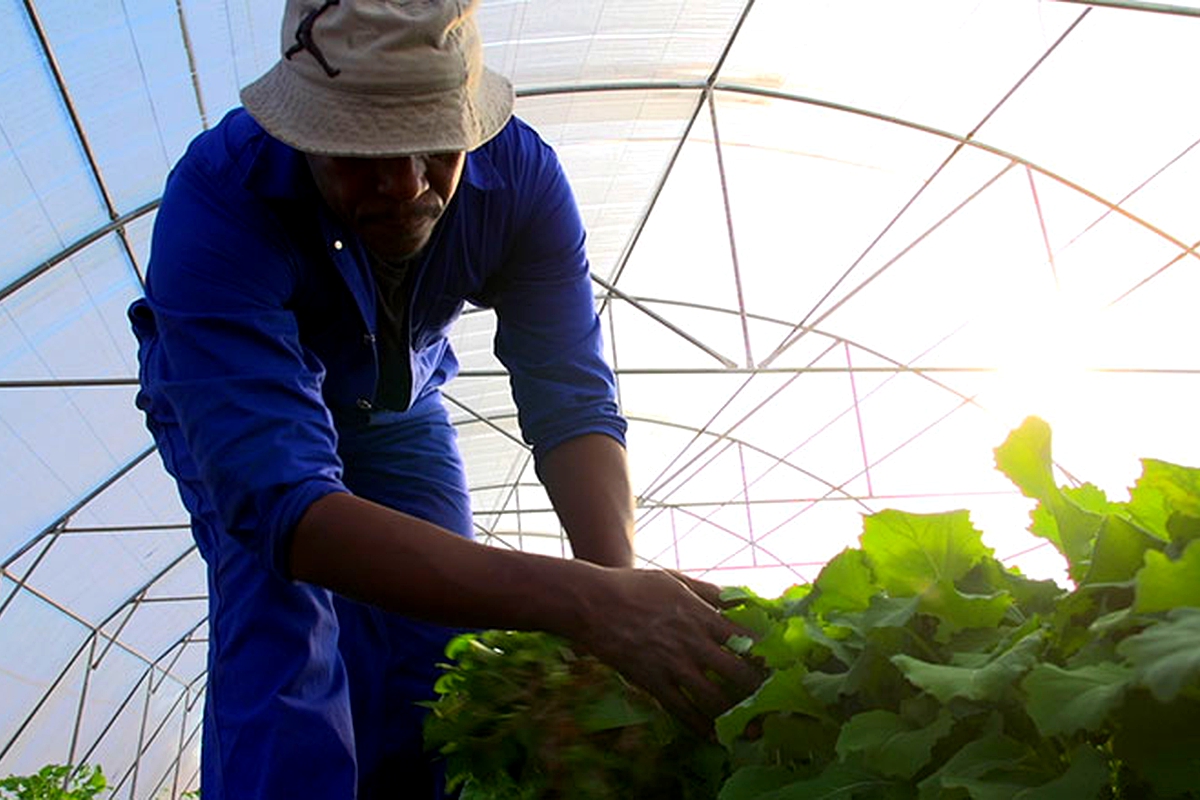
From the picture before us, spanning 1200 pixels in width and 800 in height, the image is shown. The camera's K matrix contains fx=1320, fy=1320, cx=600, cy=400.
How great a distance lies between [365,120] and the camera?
6.53ft

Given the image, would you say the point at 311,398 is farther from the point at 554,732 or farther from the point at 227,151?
the point at 554,732

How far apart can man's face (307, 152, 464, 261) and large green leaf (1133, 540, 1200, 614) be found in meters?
1.35

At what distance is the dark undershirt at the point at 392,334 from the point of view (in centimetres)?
245

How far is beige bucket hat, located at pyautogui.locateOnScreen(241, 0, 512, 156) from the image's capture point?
1987 millimetres

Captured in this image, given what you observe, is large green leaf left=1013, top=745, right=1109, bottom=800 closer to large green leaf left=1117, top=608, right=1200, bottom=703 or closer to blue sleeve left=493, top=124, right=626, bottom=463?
large green leaf left=1117, top=608, right=1200, bottom=703

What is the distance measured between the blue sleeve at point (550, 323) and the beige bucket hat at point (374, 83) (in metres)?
0.56

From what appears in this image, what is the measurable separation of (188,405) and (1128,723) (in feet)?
4.98

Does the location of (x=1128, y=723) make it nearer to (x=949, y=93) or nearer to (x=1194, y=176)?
(x=949, y=93)

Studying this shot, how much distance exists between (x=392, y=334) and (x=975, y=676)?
169 cm

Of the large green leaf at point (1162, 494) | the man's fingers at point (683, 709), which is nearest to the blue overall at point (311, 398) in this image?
the man's fingers at point (683, 709)

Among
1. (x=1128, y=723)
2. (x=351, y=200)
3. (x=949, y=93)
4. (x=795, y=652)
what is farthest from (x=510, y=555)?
(x=949, y=93)

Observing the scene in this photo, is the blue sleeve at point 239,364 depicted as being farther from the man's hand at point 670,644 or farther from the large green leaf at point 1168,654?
the large green leaf at point 1168,654

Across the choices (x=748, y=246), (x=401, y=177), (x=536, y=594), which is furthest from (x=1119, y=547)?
(x=748, y=246)

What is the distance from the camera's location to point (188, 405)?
2.07 m
